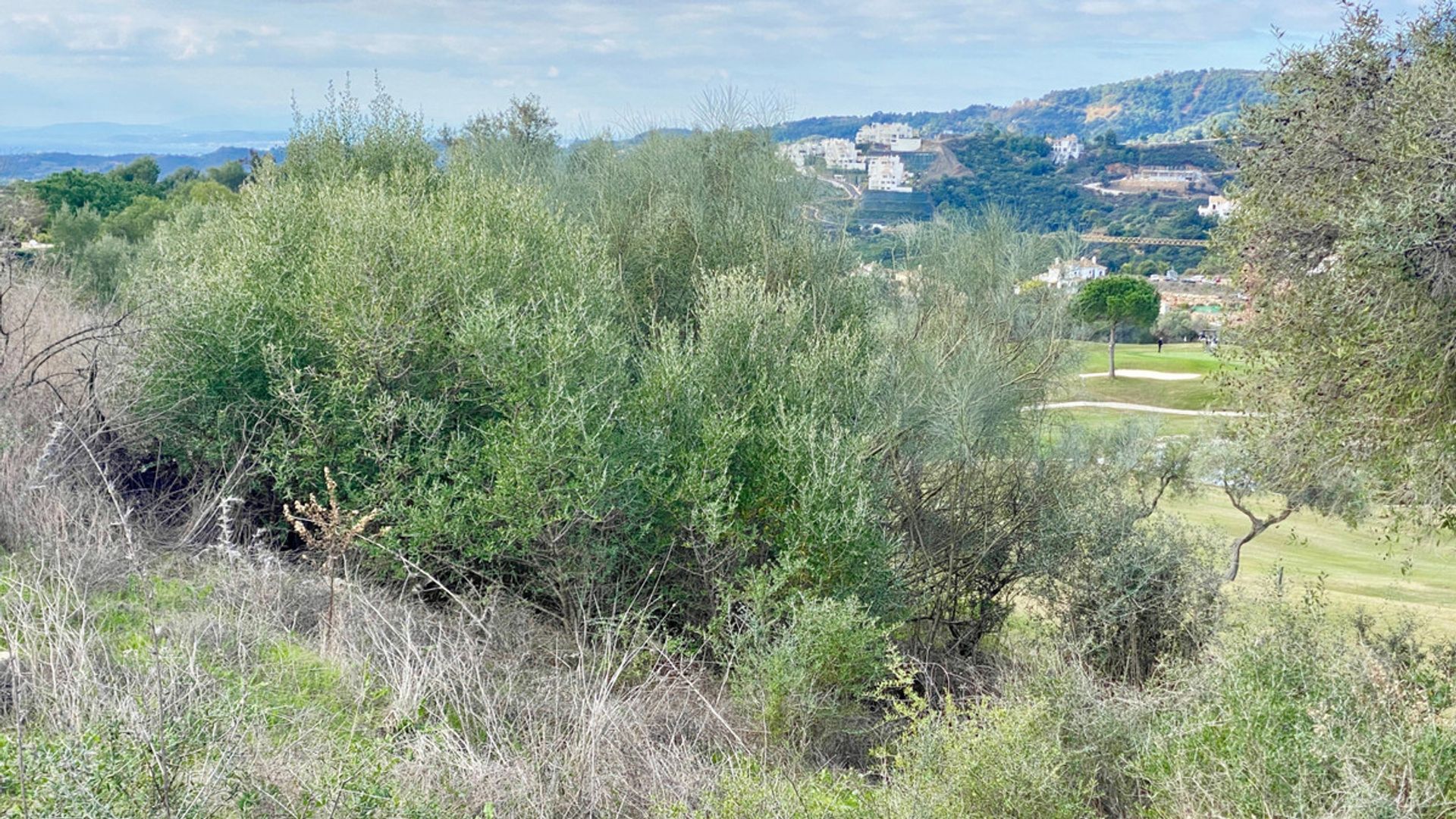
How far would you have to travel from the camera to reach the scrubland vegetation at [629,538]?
21.8ft

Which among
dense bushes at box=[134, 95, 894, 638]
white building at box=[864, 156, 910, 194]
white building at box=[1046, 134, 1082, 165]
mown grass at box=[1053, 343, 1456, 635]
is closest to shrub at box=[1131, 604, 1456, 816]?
mown grass at box=[1053, 343, 1456, 635]

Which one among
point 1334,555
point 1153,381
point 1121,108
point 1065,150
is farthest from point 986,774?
point 1121,108

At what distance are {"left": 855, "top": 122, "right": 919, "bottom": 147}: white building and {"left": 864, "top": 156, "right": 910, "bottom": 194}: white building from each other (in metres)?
6.01

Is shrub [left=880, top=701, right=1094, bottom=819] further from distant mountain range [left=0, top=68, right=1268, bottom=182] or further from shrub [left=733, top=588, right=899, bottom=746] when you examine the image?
distant mountain range [left=0, top=68, right=1268, bottom=182]

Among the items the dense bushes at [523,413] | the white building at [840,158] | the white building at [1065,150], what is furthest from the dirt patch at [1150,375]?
the dense bushes at [523,413]

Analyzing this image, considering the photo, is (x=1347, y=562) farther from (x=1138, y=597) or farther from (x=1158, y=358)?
(x=1158, y=358)

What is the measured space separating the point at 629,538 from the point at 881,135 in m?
46.3

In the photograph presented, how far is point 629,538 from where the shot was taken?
476 inches

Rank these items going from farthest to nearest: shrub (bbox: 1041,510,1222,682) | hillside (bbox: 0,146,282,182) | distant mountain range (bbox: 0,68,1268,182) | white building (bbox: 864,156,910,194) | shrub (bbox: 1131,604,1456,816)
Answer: distant mountain range (bbox: 0,68,1268,182), hillside (bbox: 0,146,282,182), white building (bbox: 864,156,910,194), shrub (bbox: 1041,510,1222,682), shrub (bbox: 1131,604,1456,816)

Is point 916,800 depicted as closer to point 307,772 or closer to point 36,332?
point 307,772

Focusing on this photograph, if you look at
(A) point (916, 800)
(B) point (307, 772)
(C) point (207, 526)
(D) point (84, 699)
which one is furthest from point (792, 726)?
(C) point (207, 526)

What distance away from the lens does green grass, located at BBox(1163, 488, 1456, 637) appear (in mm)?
18594

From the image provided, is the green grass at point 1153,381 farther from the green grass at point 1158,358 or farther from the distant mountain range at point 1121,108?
the distant mountain range at point 1121,108

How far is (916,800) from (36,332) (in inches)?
529
